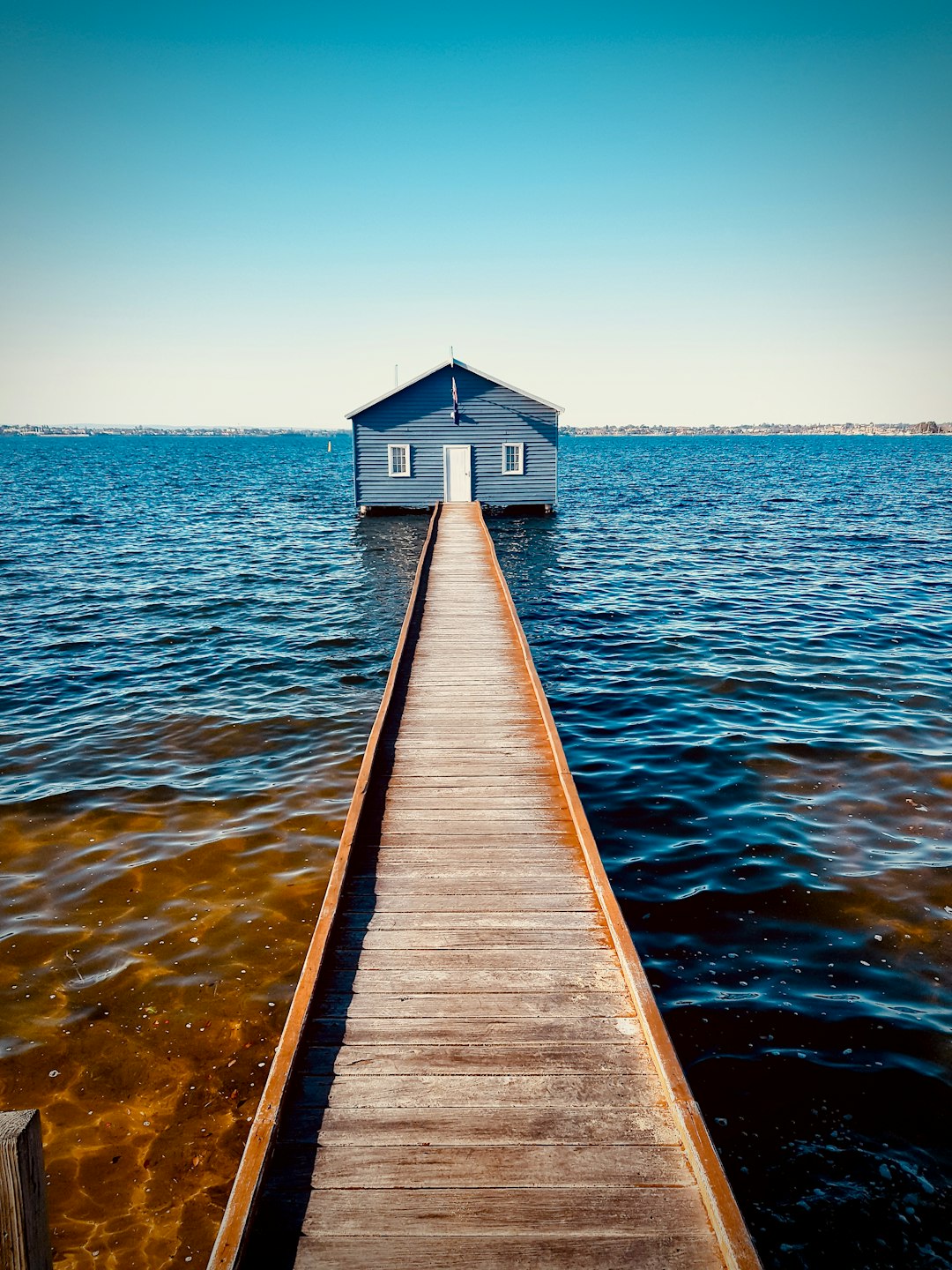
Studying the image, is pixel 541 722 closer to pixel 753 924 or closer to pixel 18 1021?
pixel 753 924

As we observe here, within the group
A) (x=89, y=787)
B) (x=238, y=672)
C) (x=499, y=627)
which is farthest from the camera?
(x=238, y=672)

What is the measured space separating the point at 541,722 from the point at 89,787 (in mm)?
6414

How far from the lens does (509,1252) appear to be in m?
3.57

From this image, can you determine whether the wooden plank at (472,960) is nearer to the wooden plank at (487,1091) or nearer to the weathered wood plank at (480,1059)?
→ the weathered wood plank at (480,1059)

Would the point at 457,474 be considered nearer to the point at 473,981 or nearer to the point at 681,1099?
the point at 473,981

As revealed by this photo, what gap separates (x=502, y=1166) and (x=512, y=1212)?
0.24 metres

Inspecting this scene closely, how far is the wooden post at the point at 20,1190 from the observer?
2238 millimetres

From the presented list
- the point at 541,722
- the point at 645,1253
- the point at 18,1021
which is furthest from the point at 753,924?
the point at 18,1021

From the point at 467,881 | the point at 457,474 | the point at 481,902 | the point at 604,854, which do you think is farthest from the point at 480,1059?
the point at 457,474

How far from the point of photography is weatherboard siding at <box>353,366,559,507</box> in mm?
31328

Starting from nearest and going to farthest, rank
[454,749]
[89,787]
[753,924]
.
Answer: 1. [753,924]
2. [454,749]
3. [89,787]

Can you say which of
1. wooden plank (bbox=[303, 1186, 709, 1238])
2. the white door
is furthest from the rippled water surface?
the white door

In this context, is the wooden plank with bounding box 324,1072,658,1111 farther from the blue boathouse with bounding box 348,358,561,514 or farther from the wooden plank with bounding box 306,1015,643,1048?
the blue boathouse with bounding box 348,358,561,514

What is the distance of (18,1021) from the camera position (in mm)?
6586
